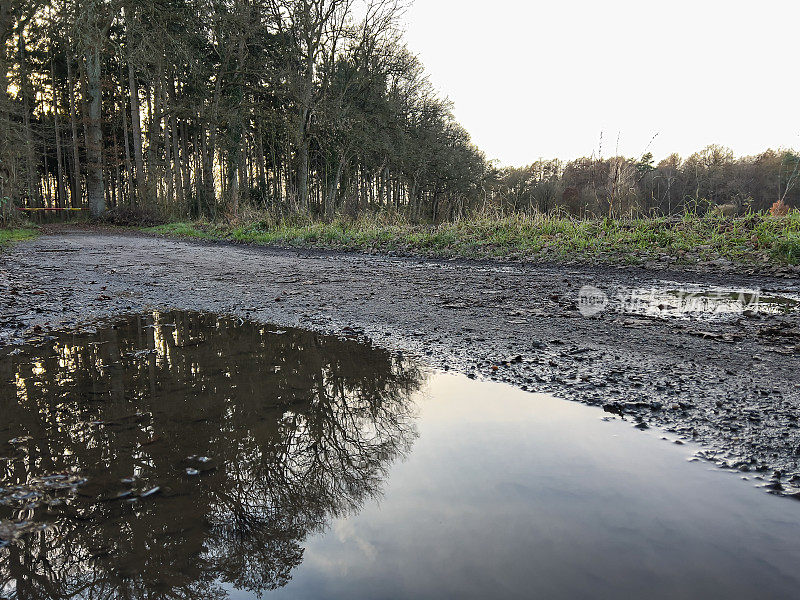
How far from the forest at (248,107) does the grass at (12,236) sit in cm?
108

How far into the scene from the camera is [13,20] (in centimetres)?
1507

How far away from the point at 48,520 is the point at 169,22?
2569cm

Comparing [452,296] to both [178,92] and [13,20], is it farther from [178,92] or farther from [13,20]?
[178,92]

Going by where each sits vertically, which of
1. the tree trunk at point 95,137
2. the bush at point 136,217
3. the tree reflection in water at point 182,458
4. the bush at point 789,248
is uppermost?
the tree trunk at point 95,137

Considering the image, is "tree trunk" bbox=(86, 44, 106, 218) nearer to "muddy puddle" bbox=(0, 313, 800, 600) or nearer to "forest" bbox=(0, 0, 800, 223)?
"forest" bbox=(0, 0, 800, 223)

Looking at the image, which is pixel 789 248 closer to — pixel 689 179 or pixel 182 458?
pixel 182 458

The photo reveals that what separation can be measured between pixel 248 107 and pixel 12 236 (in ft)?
34.9

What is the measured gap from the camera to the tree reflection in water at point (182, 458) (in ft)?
4.00

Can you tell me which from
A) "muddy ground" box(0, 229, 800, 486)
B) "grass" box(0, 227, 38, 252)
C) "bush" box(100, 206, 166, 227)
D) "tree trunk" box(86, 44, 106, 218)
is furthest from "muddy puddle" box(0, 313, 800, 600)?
"tree trunk" box(86, 44, 106, 218)

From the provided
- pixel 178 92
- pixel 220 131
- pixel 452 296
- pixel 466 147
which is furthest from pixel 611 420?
pixel 466 147

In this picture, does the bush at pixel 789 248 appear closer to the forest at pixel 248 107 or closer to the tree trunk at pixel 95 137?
the forest at pixel 248 107

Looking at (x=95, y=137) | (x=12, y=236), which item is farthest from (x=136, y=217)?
(x=12, y=236)

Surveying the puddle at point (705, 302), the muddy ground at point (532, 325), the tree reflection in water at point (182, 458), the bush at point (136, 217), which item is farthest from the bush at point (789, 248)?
the bush at point (136, 217)

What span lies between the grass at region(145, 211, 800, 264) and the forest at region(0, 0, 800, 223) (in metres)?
1.04
